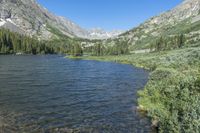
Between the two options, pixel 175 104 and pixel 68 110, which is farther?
pixel 68 110

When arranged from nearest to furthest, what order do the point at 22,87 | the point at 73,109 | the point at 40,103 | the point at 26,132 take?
the point at 26,132
the point at 73,109
the point at 40,103
the point at 22,87

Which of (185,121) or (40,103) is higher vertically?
(185,121)

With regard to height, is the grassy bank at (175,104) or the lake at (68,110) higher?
the grassy bank at (175,104)

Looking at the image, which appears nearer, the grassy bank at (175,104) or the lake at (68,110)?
the grassy bank at (175,104)

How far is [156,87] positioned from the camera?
40.4 metres

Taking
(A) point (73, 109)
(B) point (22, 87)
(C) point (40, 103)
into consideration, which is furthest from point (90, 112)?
(B) point (22, 87)

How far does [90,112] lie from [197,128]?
19.8 metres

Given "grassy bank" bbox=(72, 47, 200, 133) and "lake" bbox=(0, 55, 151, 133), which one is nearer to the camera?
"grassy bank" bbox=(72, 47, 200, 133)

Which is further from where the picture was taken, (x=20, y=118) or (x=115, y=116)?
(x=115, y=116)

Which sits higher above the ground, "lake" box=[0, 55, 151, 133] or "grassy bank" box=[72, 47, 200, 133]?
"grassy bank" box=[72, 47, 200, 133]

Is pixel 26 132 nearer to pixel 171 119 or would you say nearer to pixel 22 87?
pixel 171 119

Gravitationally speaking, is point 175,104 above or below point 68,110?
above

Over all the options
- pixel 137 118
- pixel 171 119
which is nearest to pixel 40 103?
pixel 137 118

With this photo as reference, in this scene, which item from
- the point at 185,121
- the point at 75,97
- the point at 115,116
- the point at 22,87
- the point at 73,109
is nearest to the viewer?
the point at 185,121
